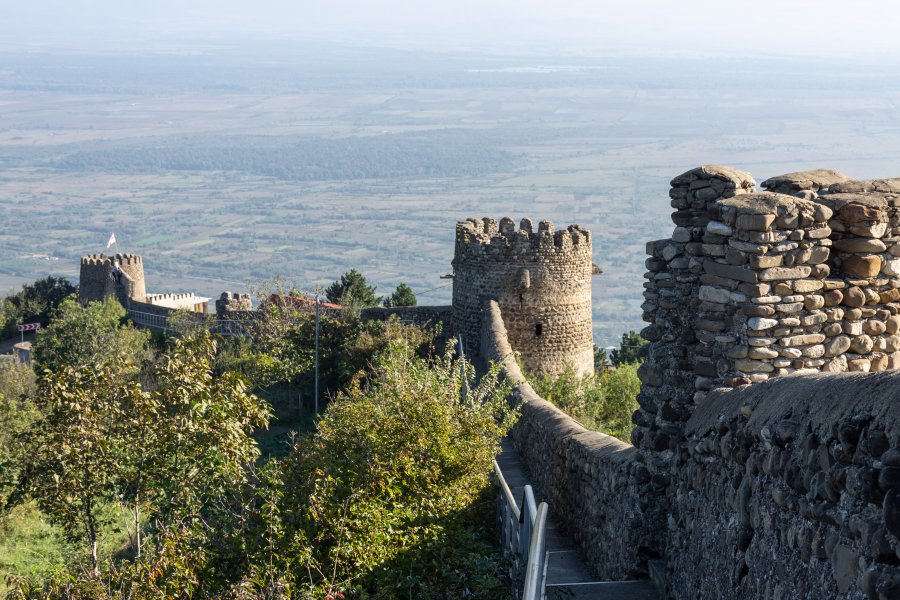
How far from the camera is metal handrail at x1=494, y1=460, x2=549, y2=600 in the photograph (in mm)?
6270

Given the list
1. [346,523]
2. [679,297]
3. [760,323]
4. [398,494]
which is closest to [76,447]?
[398,494]

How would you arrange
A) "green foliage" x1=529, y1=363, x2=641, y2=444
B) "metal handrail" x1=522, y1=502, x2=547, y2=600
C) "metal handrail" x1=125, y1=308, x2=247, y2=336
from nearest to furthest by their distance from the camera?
"metal handrail" x1=522, y1=502, x2=547, y2=600 → "green foliage" x1=529, y1=363, x2=641, y2=444 → "metal handrail" x1=125, y1=308, x2=247, y2=336

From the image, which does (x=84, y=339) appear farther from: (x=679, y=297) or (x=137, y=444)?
(x=679, y=297)

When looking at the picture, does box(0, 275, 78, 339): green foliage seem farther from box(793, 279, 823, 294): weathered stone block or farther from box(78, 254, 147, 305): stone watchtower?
box(793, 279, 823, 294): weathered stone block

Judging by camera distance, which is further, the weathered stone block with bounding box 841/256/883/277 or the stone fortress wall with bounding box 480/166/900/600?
the weathered stone block with bounding box 841/256/883/277

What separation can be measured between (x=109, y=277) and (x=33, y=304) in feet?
12.9

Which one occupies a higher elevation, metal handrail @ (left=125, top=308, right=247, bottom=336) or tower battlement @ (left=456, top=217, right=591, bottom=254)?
tower battlement @ (left=456, top=217, right=591, bottom=254)

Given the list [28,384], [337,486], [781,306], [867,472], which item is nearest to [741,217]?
[781,306]

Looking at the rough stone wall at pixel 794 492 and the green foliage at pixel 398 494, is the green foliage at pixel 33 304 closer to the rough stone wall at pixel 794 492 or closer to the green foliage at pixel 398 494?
the green foliage at pixel 398 494

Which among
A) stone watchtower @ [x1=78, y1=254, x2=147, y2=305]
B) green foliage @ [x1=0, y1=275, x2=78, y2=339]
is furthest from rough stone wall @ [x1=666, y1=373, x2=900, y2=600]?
green foliage @ [x1=0, y1=275, x2=78, y2=339]

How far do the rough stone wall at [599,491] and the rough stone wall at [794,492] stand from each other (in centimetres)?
74

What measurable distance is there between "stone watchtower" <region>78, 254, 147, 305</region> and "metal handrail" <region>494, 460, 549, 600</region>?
4543cm

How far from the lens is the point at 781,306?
7.62 meters

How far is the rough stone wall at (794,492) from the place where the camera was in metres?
4.59
